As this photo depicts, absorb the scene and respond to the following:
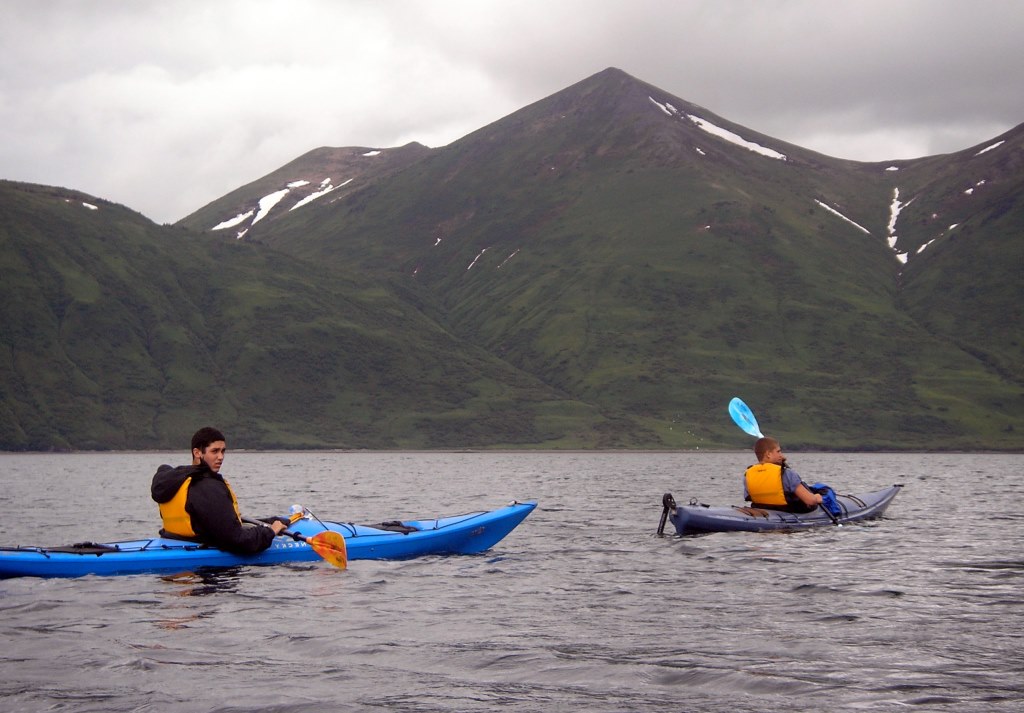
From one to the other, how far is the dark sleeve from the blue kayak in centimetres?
54

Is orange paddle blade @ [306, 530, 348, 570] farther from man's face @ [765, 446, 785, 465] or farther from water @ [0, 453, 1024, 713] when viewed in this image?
man's face @ [765, 446, 785, 465]

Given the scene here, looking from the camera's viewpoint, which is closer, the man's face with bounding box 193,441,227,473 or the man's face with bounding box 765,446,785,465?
the man's face with bounding box 193,441,227,473

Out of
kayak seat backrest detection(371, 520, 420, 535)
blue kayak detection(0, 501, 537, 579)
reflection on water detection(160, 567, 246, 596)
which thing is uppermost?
kayak seat backrest detection(371, 520, 420, 535)

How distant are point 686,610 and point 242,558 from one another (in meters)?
8.33


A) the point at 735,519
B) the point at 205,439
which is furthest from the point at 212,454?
the point at 735,519

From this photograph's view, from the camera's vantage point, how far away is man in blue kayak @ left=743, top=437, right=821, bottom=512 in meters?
28.6

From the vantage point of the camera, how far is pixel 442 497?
52.3m

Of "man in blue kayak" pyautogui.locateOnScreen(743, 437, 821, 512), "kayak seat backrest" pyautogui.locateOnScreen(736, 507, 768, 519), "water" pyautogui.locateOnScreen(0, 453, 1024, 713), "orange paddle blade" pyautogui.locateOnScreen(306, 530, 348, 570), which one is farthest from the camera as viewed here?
"kayak seat backrest" pyautogui.locateOnScreen(736, 507, 768, 519)

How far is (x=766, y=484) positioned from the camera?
28.9 m

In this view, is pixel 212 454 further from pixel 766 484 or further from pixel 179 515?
pixel 766 484

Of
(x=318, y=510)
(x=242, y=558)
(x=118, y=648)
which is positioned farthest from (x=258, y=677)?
(x=318, y=510)

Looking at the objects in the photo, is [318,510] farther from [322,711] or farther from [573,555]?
[322,711]

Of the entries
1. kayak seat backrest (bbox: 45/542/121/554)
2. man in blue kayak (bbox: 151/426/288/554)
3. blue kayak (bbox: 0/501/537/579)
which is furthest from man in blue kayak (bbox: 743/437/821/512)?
kayak seat backrest (bbox: 45/542/121/554)

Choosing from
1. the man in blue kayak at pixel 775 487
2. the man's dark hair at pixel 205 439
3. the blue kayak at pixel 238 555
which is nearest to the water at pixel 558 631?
the blue kayak at pixel 238 555
